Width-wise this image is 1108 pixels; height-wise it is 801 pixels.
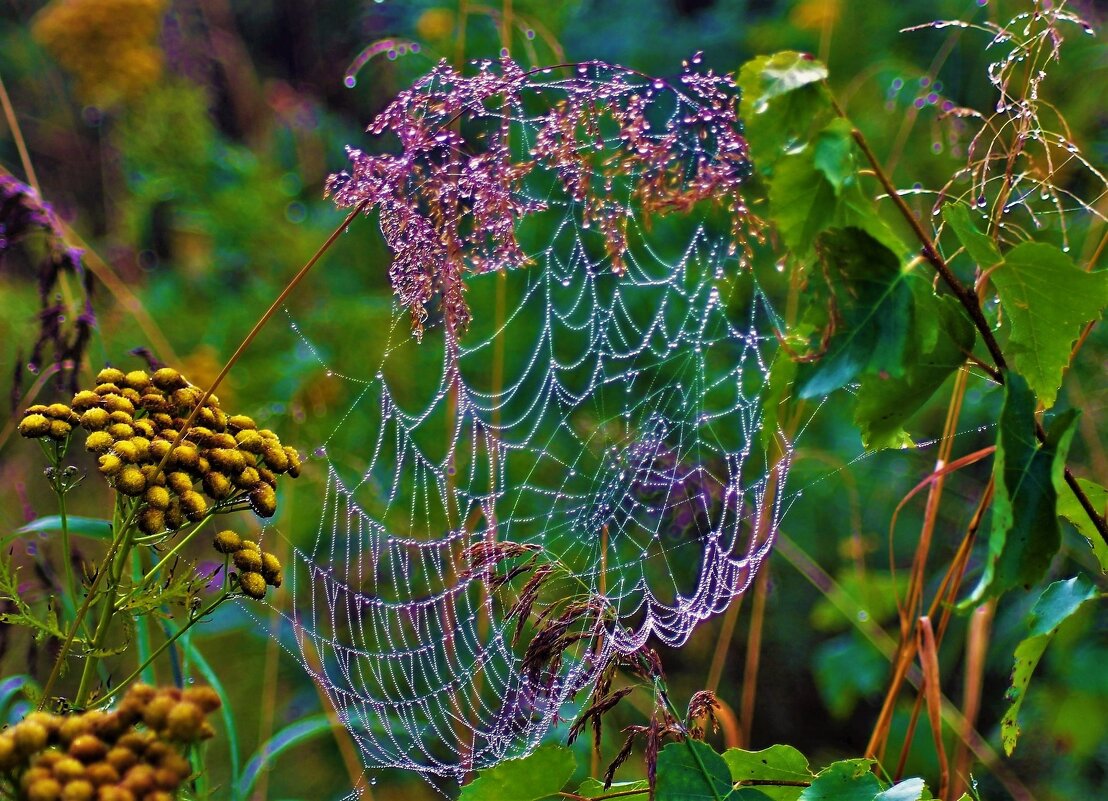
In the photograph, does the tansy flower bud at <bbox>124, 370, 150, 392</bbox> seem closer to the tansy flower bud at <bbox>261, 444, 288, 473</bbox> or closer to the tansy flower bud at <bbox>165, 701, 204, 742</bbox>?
the tansy flower bud at <bbox>261, 444, 288, 473</bbox>

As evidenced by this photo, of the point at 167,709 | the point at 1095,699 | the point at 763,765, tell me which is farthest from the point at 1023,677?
the point at 1095,699

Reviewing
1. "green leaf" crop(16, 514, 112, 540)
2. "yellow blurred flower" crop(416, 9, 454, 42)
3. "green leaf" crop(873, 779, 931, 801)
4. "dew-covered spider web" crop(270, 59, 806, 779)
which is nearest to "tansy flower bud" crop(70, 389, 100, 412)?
"green leaf" crop(16, 514, 112, 540)

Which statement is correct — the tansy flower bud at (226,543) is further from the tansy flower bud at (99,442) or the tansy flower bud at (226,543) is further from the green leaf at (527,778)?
the green leaf at (527,778)

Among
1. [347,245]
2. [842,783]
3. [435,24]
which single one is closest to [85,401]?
[842,783]

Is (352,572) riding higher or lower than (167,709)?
lower

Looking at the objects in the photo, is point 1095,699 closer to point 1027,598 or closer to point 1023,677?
point 1027,598

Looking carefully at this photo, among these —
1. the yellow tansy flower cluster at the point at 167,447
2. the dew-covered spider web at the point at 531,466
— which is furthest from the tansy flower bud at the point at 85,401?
the dew-covered spider web at the point at 531,466

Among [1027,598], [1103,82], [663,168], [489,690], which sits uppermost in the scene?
[663,168]
